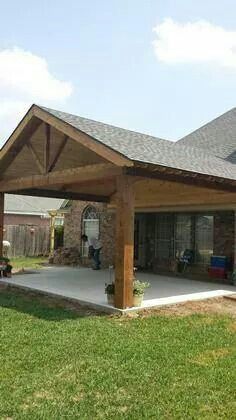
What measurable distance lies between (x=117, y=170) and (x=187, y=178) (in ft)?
6.75

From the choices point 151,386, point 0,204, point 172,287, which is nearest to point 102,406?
point 151,386

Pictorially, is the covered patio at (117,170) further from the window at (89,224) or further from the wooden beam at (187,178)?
the window at (89,224)

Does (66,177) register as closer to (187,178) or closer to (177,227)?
(187,178)

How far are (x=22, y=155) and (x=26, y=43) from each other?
341cm

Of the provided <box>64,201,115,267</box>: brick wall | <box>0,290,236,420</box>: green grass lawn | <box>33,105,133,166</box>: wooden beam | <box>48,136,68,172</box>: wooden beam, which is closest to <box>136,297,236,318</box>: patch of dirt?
<box>0,290,236,420</box>: green grass lawn

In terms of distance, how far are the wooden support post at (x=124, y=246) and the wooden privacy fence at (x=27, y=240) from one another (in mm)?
16116

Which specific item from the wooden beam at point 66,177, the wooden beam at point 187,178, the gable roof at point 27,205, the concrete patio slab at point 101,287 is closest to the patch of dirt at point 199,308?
the concrete patio slab at point 101,287

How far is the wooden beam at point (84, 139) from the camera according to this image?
8453mm

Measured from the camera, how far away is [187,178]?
1011 centimetres

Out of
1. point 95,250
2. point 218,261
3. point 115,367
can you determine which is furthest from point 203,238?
point 115,367

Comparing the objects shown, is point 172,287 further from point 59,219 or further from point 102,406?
point 59,219

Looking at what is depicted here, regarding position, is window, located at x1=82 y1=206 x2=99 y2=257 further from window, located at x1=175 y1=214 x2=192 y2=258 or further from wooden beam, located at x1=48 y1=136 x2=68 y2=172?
wooden beam, located at x1=48 y1=136 x2=68 y2=172

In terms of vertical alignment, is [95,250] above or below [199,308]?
above

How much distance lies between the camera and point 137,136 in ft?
38.0
